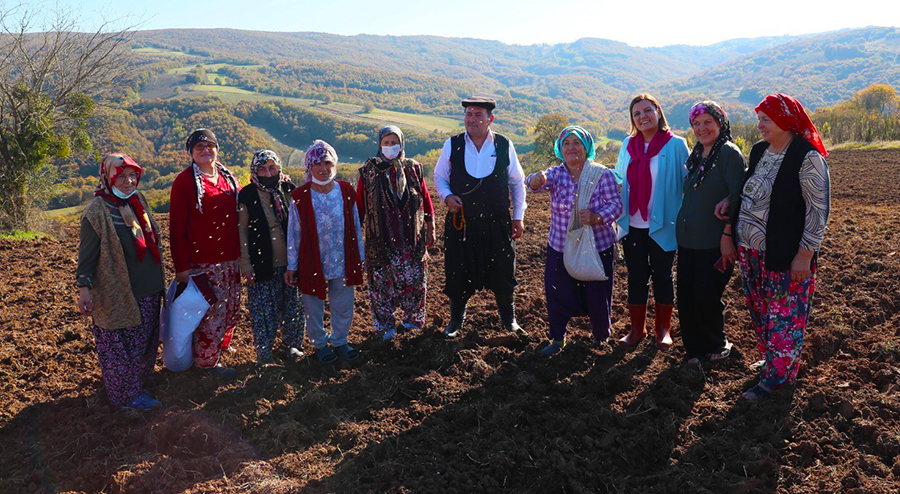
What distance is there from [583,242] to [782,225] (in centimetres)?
113

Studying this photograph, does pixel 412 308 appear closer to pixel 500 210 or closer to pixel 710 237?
pixel 500 210

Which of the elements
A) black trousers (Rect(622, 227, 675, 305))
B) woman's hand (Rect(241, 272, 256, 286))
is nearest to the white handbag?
black trousers (Rect(622, 227, 675, 305))

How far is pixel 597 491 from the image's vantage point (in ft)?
8.63

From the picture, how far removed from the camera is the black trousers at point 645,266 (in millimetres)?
3711

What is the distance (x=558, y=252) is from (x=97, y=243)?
289 centimetres

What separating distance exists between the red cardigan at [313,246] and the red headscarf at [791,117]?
261 cm

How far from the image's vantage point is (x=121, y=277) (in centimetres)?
326

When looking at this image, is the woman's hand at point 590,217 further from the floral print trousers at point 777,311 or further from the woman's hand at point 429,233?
the woman's hand at point 429,233

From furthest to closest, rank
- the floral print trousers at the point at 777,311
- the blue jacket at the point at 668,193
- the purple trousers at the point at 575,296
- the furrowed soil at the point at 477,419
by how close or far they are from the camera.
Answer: the purple trousers at the point at 575,296, the blue jacket at the point at 668,193, the floral print trousers at the point at 777,311, the furrowed soil at the point at 477,419

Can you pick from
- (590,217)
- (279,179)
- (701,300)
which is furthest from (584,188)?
(279,179)

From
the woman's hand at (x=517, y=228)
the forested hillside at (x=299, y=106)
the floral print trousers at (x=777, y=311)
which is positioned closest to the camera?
the floral print trousers at (x=777, y=311)

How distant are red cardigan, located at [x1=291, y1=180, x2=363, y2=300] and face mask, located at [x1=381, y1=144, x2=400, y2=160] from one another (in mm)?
344

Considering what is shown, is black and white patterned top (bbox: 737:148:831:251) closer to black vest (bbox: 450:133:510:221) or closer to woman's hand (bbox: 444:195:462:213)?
black vest (bbox: 450:133:510:221)

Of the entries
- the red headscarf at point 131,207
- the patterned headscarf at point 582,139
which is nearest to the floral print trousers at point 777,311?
the patterned headscarf at point 582,139
